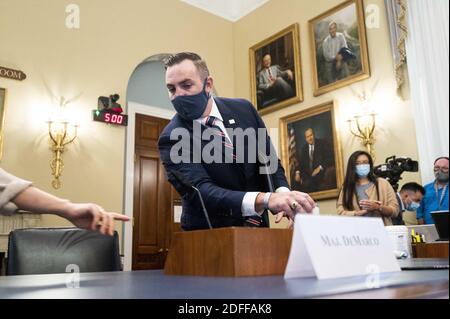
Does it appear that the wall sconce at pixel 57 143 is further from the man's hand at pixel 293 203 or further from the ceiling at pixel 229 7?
the man's hand at pixel 293 203

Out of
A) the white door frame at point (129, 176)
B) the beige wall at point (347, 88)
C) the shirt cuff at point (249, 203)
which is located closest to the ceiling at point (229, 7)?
the beige wall at point (347, 88)

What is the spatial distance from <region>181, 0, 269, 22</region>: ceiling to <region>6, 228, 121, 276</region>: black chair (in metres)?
5.05

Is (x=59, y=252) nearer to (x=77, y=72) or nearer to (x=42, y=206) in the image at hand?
(x=42, y=206)

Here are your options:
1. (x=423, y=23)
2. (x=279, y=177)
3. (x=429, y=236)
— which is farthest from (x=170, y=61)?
(x=423, y=23)

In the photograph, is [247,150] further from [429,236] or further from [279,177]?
[429,236]

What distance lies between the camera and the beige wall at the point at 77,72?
4562 millimetres

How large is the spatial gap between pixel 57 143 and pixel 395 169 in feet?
11.4

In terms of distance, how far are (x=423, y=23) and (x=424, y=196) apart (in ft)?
5.79

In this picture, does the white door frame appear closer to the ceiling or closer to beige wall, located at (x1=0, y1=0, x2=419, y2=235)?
beige wall, located at (x1=0, y1=0, x2=419, y2=235)

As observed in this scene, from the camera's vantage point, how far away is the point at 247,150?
67.4 inches

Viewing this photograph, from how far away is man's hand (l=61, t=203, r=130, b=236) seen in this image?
1.06m

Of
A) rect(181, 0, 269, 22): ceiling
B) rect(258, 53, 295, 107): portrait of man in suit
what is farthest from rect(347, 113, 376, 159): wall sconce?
rect(181, 0, 269, 22): ceiling

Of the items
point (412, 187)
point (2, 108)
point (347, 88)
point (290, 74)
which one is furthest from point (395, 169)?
point (2, 108)

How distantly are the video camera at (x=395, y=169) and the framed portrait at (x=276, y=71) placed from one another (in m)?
1.82
